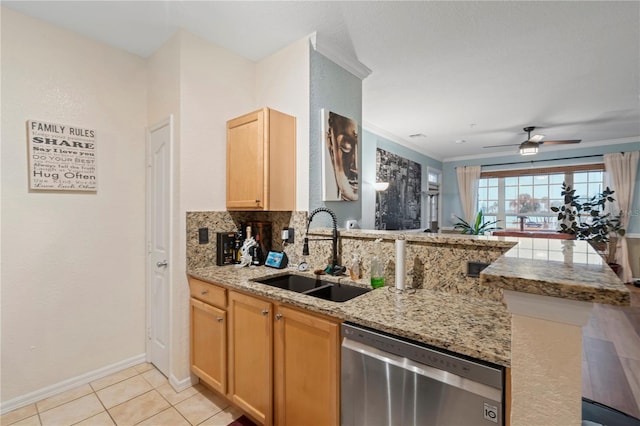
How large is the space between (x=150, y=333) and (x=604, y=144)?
7887mm

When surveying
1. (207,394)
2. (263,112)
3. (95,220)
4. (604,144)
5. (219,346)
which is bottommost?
(207,394)

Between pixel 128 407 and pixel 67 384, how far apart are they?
1.95 feet

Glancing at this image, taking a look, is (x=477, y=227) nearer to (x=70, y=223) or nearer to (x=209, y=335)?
(x=209, y=335)

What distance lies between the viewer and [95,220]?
231 centimetres

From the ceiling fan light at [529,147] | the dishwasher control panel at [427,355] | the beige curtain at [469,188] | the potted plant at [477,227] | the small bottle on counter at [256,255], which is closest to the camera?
the dishwasher control panel at [427,355]

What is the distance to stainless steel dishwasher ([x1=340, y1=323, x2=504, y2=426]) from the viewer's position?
3.19ft

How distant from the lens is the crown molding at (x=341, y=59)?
231 cm

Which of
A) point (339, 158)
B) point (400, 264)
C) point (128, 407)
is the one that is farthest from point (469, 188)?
A: point (128, 407)

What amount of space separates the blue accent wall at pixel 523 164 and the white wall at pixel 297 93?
612 centimetres

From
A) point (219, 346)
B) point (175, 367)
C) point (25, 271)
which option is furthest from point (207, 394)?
point (25, 271)

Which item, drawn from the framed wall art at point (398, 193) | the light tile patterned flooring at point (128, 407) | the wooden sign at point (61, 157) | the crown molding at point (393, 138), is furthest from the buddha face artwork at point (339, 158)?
the framed wall art at point (398, 193)

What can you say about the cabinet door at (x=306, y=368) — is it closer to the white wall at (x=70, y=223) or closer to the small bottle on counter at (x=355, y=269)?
the small bottle on counter at (x=355, y=269)

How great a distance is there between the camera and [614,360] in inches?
106

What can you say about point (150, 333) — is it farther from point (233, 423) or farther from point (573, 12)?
point (573, 12)
